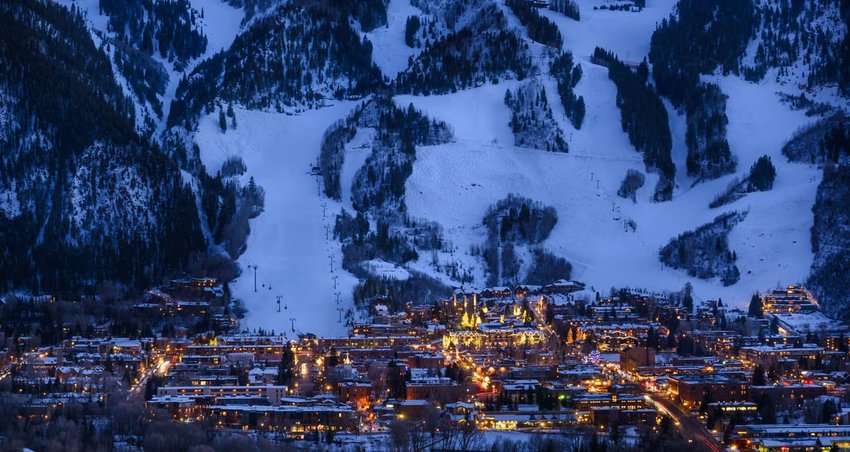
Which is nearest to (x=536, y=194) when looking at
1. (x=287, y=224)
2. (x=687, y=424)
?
(x=287, y=224)

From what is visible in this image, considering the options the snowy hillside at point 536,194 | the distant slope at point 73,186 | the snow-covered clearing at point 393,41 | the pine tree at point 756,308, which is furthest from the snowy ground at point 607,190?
the distant slope at point 73,186

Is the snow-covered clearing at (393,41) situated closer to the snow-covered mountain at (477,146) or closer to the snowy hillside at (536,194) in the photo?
the snow-covered mountain at (477,146)

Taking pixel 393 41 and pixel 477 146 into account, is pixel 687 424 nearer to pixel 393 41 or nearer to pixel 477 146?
pixel 477 146

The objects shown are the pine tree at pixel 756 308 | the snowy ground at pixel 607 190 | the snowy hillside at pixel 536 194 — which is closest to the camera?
the pine tree at pixel 756 308

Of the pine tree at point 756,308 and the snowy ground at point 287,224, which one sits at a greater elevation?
the snowy ground at point 287,224

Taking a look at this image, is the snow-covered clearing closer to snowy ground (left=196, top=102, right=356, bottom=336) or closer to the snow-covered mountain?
the snow-covered mountain

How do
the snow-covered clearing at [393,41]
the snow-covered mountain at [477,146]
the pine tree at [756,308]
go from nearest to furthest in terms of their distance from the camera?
the pine tree at [756,308] < the snow-covered mountain at [477,146] < the snow-covered clearing at [393,41]

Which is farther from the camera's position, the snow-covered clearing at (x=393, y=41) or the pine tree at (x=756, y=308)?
the snow-covered clearing at (x=393, y=41)
